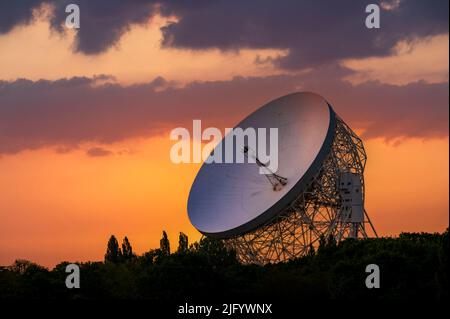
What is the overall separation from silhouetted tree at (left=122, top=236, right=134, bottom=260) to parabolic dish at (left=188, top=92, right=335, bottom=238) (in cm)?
4336

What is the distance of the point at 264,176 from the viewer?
363ft

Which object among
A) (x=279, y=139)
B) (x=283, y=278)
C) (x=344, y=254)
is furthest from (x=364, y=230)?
(x=283, y=278)

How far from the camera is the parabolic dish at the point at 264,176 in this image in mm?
105500

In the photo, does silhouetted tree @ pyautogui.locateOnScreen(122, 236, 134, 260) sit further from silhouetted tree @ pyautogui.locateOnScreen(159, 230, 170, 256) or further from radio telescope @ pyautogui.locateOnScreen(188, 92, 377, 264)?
radio telescope @ pyautogui.locateOnScreen(188, 92, 377, 264)

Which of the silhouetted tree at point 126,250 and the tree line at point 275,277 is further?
the silhouetted tree at point 126,250

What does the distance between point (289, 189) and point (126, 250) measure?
2138 inches

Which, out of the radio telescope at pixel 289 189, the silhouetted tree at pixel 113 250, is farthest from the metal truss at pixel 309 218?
the silhouetted tree at pixel 113 250

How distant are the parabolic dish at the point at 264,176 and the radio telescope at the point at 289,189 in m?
0.07

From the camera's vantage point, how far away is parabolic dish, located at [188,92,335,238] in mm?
Answer: 105500

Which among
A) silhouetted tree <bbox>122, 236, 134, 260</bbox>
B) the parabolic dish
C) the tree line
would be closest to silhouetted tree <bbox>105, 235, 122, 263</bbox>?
silhouetted tree <bbox>122, 236, 134, 260</bbox>

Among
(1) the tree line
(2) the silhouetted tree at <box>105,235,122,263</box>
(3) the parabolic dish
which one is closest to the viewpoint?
(1) the tree line

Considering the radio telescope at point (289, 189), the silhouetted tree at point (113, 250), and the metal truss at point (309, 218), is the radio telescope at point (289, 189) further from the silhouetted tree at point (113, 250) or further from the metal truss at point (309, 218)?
the silhouetted tree at point (113, 250)

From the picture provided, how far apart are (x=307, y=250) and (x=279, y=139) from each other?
8948 millimetres

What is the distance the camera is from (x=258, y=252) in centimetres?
11088
